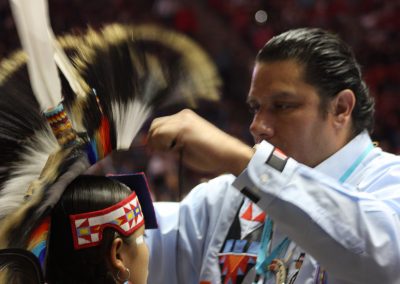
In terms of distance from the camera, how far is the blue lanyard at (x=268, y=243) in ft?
6.03

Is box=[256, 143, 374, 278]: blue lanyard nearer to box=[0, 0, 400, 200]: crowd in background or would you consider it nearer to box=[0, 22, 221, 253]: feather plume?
box=[0, 22, 221, 253]: feather plume

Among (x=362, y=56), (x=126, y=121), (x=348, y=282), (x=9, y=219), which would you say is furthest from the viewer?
(x=362, y=56)

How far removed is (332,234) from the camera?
143 cm

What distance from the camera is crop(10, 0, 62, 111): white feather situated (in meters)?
1.28

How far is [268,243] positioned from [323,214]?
478 millimetres

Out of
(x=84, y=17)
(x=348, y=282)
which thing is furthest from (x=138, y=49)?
(x=348, y=282)

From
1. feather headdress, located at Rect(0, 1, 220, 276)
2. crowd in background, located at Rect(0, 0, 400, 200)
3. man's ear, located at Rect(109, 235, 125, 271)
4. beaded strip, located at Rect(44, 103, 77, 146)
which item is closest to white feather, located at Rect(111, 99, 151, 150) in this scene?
feather headdress, located at Rect(0, 1, 220, 276)

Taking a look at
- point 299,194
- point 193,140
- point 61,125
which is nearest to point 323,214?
point 299,194

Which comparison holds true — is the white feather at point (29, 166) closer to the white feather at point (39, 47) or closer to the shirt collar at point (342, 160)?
the white feather at point (39, 47)

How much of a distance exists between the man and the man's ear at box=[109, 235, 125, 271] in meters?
0.26

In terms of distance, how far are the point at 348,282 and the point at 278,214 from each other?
1.07 ft

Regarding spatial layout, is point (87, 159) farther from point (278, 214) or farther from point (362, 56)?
point (362, 56)

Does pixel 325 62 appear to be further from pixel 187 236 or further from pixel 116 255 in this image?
pixel 116 255

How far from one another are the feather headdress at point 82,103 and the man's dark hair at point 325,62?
55cm
